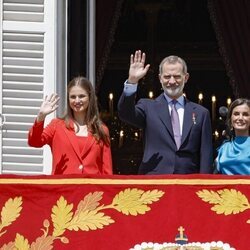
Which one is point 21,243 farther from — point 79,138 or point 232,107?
point 232,107

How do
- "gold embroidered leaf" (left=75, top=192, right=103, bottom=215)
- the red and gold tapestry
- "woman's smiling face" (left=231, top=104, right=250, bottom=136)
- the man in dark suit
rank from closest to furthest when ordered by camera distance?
the red and gold tapestry → "gold embroidered leaf" (left=75, top=192, right=103, bottom=215) → the man in dark suit → "woman's smiling face" (left=231, top=104, right=250, bottom=136)

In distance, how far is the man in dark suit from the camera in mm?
7766

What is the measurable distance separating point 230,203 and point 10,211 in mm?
1334

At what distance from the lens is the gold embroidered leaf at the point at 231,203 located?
7.53 meters

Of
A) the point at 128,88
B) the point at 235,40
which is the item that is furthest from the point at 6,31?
the point at 235,40

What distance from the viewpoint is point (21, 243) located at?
7488mm

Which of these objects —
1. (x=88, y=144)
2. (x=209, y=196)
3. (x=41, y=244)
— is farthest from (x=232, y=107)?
(x=41, y=244)

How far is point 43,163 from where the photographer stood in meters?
8.88

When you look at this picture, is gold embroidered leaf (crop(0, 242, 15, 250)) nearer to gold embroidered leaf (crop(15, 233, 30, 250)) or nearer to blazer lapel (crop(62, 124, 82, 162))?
gold embroidered leaf (crop(15, 233, 30, 250))

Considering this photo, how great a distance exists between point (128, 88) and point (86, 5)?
1878mm

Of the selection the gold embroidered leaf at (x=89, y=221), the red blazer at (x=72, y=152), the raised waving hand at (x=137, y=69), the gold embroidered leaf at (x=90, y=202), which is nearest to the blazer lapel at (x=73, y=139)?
the red blazer at (x=72, y=152)

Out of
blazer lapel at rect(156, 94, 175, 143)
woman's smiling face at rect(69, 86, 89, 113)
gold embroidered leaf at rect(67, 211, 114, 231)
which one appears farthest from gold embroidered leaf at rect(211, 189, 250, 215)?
woman's smiling face at rect(69, 86, 89, 113)

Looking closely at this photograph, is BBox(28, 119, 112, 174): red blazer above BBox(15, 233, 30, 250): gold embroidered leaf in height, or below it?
above

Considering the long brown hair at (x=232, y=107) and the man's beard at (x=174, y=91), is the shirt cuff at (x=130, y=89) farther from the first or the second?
the long brown hair at (x=232, y=107)
